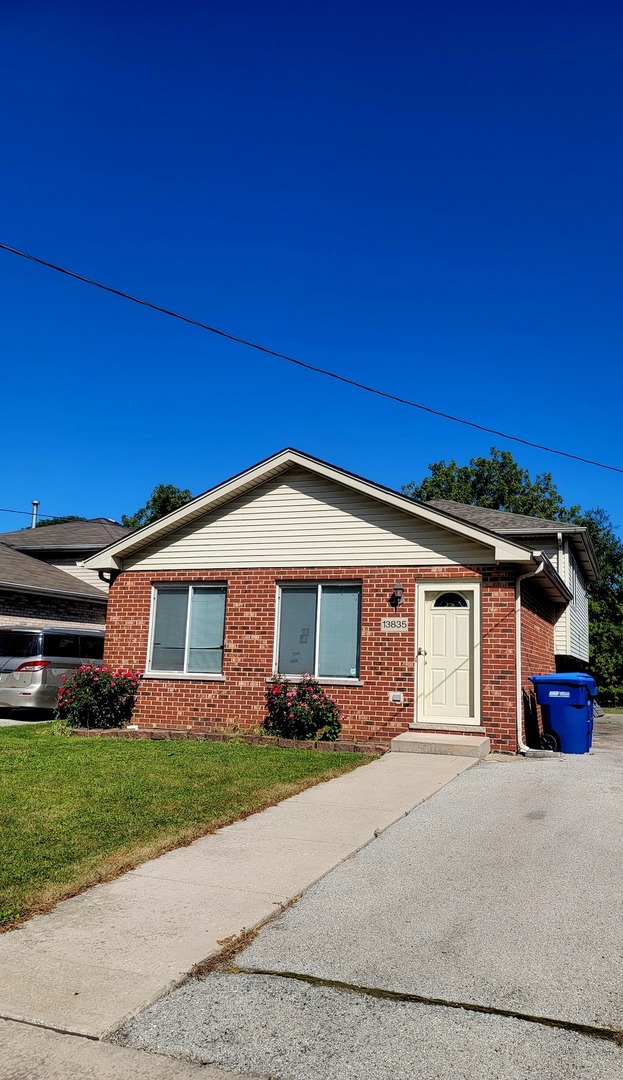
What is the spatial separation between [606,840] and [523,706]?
646cm

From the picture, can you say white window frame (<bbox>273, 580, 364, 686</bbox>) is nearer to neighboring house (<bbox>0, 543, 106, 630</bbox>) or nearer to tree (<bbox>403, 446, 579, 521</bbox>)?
neighboring house (<bbox>0, 543, 106, 630</bbox>)

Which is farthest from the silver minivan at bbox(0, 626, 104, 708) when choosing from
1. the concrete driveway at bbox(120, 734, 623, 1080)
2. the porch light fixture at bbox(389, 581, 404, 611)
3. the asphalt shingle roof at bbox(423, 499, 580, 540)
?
the concrete driveway at bbox(120, 734, 623, 1080)

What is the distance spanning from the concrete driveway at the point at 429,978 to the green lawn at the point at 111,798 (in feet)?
4.77

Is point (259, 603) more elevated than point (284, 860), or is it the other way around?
point (259, 603)

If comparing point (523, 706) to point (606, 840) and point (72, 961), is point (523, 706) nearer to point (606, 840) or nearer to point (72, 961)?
point (606, 840)

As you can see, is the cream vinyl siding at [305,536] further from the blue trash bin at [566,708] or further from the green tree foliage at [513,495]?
the green tree foliage at [513,495]

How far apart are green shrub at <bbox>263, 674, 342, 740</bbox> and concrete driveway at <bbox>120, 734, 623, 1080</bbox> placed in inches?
252

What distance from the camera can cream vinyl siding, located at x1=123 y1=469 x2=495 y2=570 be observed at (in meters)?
13.2

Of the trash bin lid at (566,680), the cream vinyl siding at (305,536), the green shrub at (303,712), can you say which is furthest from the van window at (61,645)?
the trash bin lid at (566,680)

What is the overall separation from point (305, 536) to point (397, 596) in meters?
2.04

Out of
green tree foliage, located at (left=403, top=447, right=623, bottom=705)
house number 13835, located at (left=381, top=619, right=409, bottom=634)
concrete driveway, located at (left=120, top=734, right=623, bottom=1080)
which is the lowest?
concrete driveway, located at (left=120, top=734, right=623, bottom=1080)

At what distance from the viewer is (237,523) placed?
48.1 ft

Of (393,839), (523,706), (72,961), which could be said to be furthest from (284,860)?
(523,706)

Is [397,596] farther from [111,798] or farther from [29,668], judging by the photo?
[29,668]
